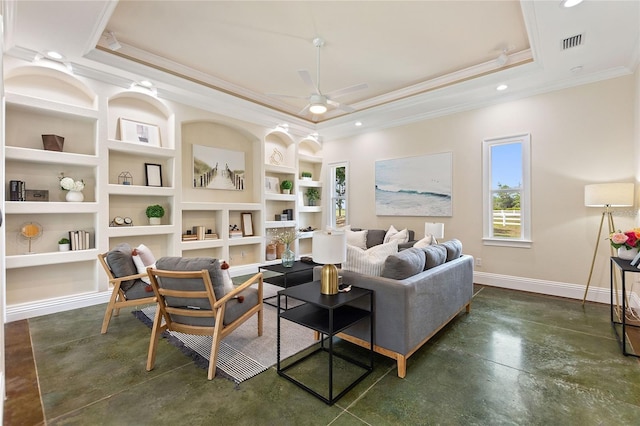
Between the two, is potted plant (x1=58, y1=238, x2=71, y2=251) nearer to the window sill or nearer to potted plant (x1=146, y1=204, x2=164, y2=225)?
potted plant (x1=146, y1=204, x2=164, y2=225)

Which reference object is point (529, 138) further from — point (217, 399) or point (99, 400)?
point (99, 400)

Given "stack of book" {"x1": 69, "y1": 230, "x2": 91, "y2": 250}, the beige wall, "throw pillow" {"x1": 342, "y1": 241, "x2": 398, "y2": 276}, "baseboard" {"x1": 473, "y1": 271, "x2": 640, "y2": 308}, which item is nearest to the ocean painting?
the beige wall

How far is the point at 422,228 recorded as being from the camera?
562 cm

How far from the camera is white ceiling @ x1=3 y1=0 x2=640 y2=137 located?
116 inches

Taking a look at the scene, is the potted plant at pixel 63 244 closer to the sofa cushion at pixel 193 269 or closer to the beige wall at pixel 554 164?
the sofa cushion at pixel 193 269

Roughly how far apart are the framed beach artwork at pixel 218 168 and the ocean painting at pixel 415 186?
285 centimetres

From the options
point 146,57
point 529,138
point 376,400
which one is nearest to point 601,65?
point 529,138

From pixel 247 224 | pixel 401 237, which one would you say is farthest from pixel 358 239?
pixel 247 224

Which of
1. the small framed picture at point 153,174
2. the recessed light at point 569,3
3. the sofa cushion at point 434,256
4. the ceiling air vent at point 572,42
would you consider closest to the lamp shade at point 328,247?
the sofa cushion at point 434,256

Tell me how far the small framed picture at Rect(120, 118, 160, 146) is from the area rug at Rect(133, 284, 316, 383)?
8.97 ft

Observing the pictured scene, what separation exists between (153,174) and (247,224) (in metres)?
1.92

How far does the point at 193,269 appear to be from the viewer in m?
2.31

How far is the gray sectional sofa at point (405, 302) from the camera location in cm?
226

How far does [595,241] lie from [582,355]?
2234 millimetres
